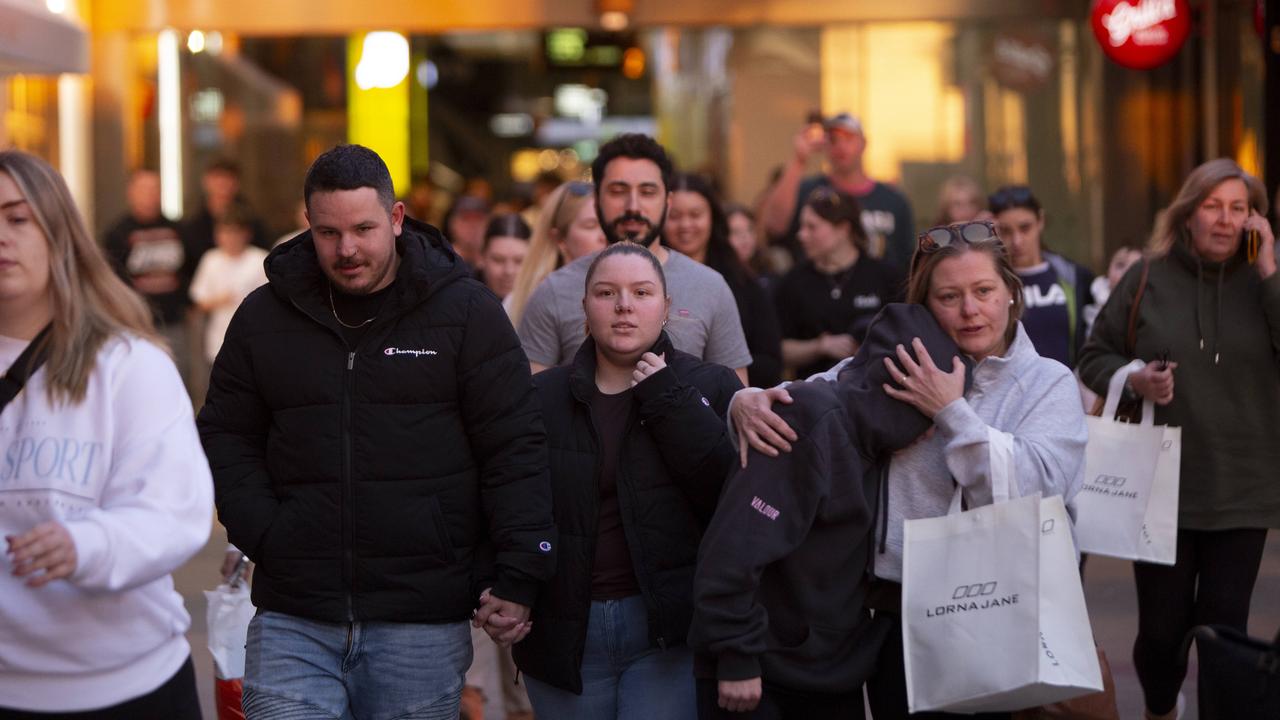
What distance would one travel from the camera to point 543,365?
5.65 metres

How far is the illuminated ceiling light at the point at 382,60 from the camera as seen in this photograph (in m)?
16.7

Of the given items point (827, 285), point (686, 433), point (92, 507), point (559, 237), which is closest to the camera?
point (92, 507)

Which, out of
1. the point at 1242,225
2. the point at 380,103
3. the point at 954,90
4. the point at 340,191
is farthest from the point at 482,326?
the point at 380,103

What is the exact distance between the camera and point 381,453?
13.9ft

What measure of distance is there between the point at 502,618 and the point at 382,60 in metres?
13.3

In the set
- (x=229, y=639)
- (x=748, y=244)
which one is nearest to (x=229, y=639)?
(x=229, y=639)

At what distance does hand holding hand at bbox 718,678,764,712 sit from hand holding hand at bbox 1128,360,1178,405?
8.26ft

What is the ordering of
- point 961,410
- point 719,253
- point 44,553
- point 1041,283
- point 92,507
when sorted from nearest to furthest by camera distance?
1. point 44,553
2. point 92,507
3. point 961,410
4. point 719,253
5. point 1041,283

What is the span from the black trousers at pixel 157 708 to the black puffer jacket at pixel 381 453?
0.65 m

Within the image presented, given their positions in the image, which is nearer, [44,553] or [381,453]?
[44,553]

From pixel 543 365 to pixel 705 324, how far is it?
1.85 ft

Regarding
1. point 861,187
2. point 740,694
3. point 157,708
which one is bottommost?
point 740,694

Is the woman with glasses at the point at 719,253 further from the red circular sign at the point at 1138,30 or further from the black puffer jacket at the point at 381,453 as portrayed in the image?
the red circular sign at the point at 1138,30

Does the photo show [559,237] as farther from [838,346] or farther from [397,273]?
[397,273]
